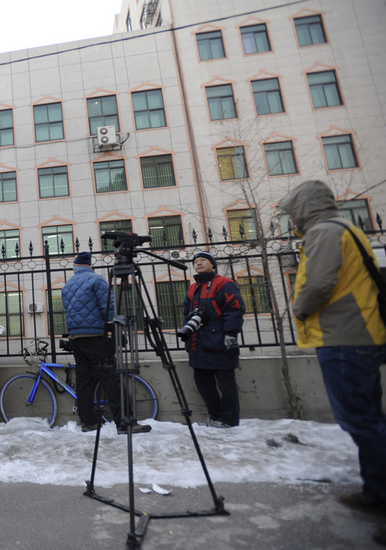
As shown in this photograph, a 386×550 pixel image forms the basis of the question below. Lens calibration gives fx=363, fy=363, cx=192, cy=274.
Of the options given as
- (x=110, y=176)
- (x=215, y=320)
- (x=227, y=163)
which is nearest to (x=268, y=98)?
(x=227, y=163)

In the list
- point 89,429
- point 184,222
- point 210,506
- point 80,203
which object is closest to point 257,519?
point 210,506

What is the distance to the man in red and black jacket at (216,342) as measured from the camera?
4250 millimetres

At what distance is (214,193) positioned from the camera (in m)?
19.4

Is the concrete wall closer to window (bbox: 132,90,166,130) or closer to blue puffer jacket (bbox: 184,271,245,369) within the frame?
blue puffer jacket (bbox: 184,271,245,369)

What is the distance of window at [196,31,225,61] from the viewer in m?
20.9

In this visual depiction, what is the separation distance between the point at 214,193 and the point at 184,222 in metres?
2.23

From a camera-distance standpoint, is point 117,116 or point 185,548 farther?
point 117,116

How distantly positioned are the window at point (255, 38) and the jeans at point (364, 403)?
23081 mm

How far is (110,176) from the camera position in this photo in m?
20.4

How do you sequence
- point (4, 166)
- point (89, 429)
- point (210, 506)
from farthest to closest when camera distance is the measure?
point (4, 166), point (89, 429), point (210, 506)

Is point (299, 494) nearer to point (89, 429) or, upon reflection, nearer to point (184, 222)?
point (89, 429)

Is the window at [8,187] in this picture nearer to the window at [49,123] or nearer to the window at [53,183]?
the window at [53,183]

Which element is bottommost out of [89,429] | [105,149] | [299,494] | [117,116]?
[299,494]

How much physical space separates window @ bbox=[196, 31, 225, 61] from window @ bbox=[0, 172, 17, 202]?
42.1 ft
